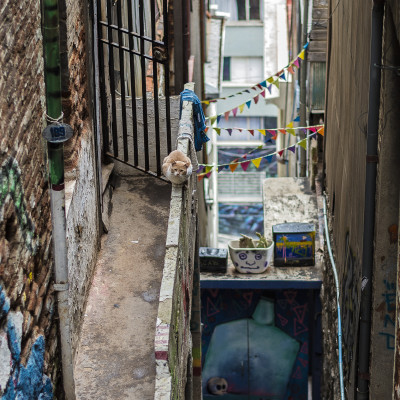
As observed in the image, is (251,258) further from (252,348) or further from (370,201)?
(370,201)

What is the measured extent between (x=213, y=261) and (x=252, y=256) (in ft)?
2.15

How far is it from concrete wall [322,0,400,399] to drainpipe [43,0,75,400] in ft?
6.95

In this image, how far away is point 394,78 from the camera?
5.11 m

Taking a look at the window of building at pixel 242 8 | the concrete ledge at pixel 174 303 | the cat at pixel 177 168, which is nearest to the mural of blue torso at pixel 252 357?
the concrete ledge at pixel 174 303

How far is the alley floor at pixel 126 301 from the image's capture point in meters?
5.59

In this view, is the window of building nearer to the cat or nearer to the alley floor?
the alley floor

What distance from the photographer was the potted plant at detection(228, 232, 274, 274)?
11961 millimetres

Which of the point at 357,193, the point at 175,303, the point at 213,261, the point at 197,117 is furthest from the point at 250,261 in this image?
the point at 175,303

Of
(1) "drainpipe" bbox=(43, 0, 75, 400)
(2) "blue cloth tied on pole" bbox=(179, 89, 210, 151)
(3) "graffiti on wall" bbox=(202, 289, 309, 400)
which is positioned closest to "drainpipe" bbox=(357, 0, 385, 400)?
(1) "drainpipe" bbox=(43, 0, 75, 400)

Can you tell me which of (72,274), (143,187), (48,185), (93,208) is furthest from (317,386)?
(48,185)

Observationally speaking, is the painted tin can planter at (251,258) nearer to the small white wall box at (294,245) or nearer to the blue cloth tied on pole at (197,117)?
the small white wall box at (294,245)

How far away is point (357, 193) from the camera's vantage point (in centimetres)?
671

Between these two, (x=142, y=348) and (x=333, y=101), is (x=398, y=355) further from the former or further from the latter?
(x=333, y=101)

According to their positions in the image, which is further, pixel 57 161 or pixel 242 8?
pixel 242 8
